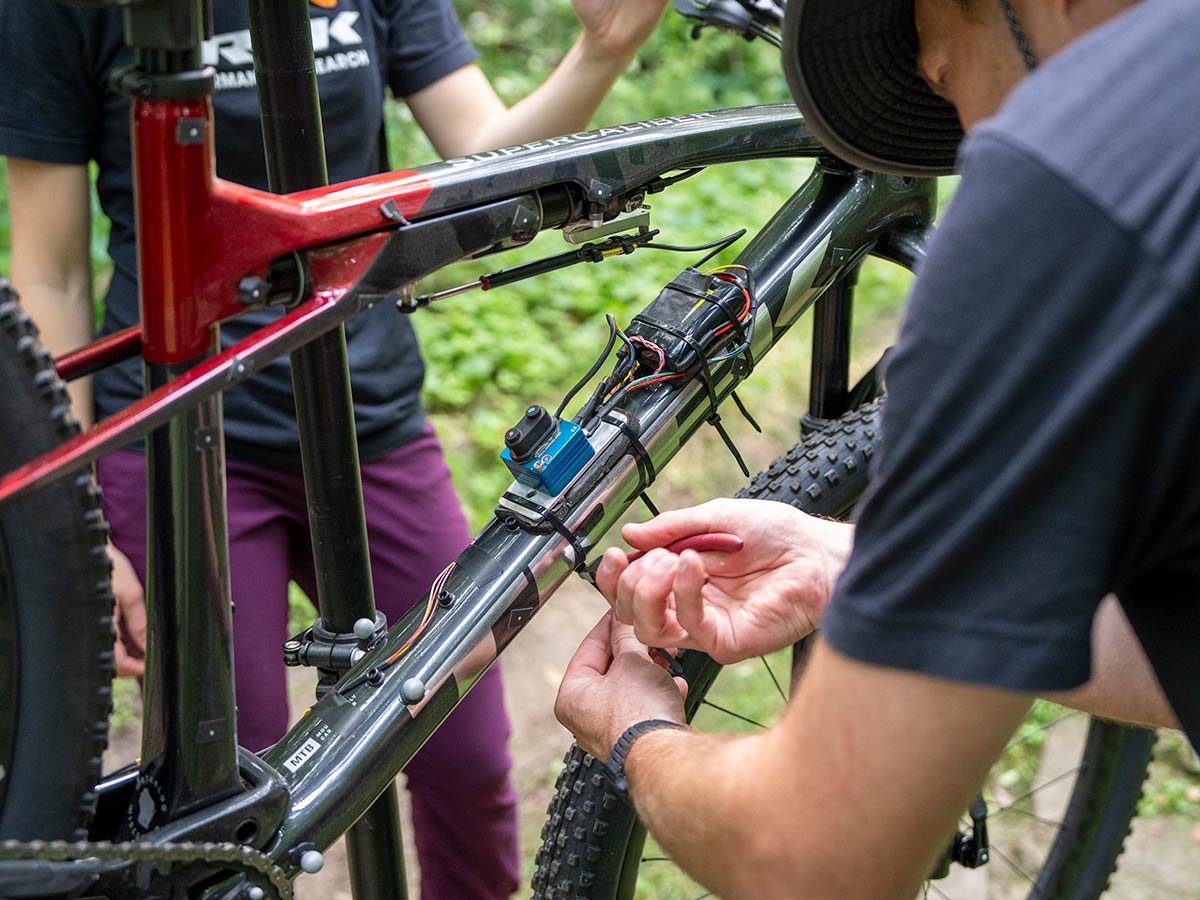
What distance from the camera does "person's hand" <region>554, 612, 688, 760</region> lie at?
102 centimetres

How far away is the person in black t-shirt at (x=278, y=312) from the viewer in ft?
4.45

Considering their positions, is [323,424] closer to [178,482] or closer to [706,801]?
[178,482]

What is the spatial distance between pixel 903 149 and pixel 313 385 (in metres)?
0.56

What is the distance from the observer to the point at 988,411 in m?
0.62

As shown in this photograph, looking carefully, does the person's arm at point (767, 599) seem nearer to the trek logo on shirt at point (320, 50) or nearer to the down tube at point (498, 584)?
the down tube at point (498, 584)

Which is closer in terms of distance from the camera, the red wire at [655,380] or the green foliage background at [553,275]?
the red wire at [655,380]

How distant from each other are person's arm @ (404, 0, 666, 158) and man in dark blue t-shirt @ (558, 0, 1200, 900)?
71cm

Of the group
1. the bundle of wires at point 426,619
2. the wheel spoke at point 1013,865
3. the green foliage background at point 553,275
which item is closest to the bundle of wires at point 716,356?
the bundle of wires at point 426,619

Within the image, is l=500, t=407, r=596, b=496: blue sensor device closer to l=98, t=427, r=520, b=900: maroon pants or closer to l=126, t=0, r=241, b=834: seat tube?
l=126, t=0, r=241, b=834: seat tube

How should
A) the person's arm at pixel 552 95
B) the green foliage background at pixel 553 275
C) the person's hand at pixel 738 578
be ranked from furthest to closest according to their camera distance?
the green foliage background at pixel 553 275 < the person's arm at pixel 552 95 < the person's hand at pixel 738 578

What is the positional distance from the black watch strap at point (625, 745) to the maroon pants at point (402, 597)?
Result: 0.65m

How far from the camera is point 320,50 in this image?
57.8 inches

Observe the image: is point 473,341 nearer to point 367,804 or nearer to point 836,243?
point 836,243

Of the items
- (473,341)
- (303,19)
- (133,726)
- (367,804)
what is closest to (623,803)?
(367,804)
